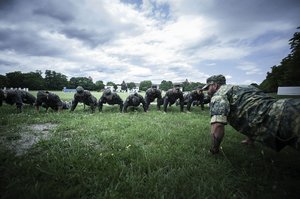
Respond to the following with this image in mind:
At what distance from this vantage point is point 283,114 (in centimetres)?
321

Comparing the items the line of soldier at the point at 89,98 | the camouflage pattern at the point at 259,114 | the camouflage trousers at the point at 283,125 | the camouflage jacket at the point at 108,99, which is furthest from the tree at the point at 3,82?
the camouflage trousers at the point at 283,125

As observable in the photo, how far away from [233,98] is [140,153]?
8.37ft

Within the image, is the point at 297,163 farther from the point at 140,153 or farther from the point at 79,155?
the point at 79,155

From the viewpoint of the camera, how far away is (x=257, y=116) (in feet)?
11.9

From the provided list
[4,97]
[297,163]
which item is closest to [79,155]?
[297,163]

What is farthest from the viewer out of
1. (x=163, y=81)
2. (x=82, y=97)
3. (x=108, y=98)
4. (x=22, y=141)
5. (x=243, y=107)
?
(x=163, y=81)

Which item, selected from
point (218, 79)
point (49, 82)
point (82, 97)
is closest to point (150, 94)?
point (82, 97)

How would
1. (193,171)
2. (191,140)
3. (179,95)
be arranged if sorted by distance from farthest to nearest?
(179,95)
(191,140)
(193,171)

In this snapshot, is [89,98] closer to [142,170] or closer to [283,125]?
[142,170]

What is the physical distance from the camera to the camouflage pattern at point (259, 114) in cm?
318

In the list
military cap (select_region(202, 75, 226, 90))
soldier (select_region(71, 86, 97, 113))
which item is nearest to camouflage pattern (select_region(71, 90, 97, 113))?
soldier (select_region(71, 86, 97, 113))

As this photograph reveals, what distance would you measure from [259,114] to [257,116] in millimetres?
57

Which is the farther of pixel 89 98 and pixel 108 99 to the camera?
pixel 108 99

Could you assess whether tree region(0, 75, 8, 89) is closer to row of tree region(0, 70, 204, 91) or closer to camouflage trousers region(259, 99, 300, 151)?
row of tree region(0, 70, 204, 91)
